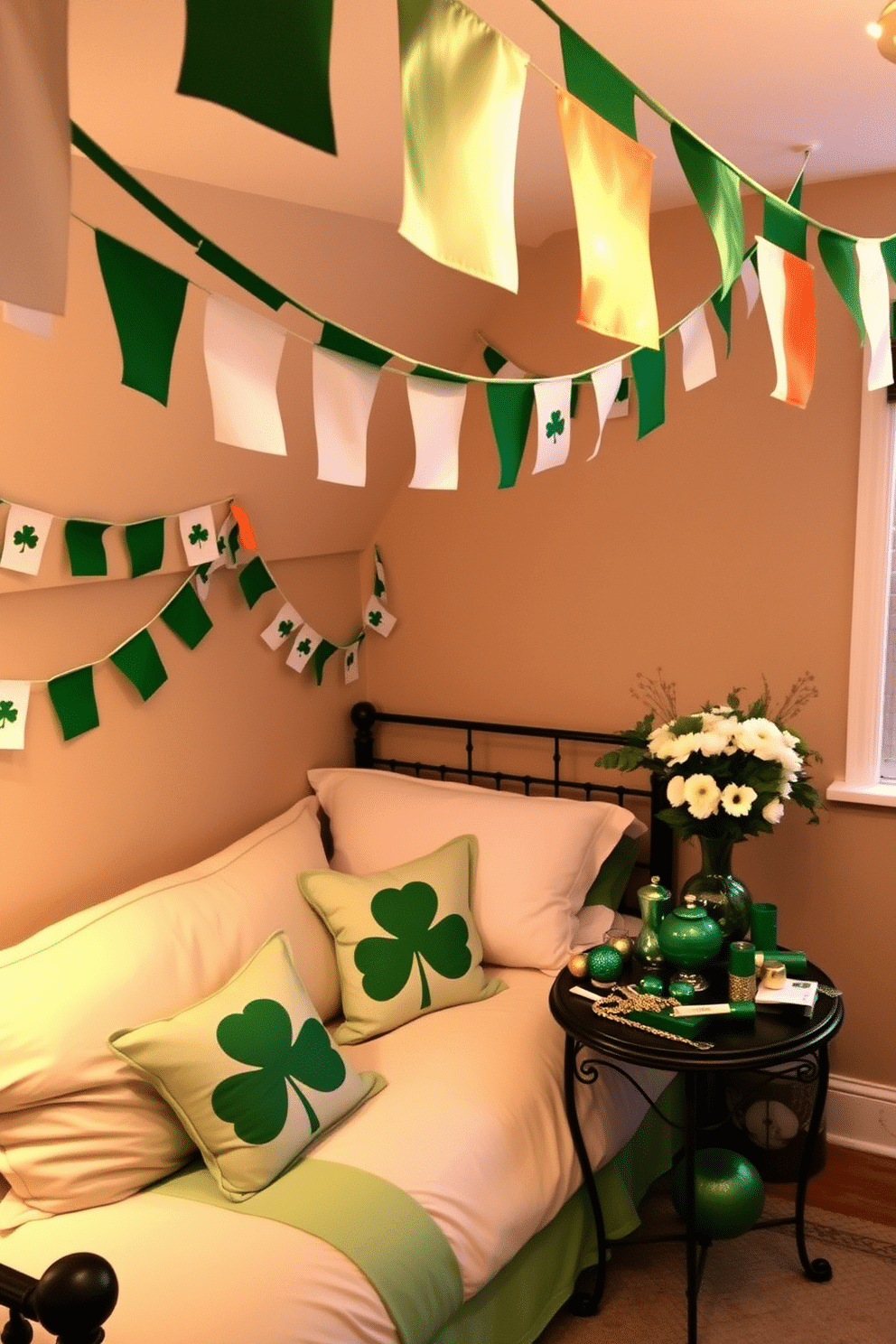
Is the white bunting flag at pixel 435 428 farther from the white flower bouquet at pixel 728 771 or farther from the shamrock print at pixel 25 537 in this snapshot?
the white flower bouquet at pixel 728 771

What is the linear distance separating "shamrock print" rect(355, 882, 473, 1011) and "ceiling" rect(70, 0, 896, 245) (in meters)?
1.42

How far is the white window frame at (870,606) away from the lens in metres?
2.76

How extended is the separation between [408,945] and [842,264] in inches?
62.4

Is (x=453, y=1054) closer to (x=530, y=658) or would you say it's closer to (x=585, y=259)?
(x=530, y=658)

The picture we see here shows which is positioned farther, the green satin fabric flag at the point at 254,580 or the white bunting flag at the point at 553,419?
the green satin fabric flag at the point at 254,580

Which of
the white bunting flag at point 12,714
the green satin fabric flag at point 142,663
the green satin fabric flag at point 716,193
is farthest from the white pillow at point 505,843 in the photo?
the green satin fabric flag at point 716,193

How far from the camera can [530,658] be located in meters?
3.25

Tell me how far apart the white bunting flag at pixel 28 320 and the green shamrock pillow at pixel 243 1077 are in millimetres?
1340

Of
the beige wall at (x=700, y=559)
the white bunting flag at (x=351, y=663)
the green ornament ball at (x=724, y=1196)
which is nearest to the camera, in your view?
the green ornament ball at (x=724, y=1196)

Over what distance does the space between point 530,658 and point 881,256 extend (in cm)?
152

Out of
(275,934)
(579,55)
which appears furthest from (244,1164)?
(579,55)

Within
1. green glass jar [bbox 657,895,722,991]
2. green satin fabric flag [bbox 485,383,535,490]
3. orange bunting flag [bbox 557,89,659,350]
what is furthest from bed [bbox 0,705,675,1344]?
orange bunting flag [bbox 557,89,659,350]

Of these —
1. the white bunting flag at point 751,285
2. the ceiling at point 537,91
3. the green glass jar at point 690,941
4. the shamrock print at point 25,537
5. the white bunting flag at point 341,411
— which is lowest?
the green glass jar at point 690,941

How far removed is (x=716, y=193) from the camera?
1.37 m
